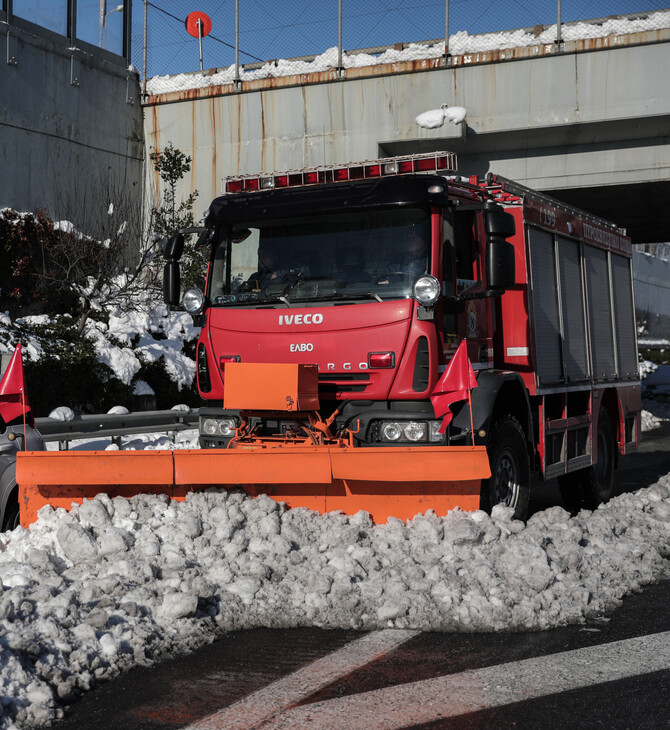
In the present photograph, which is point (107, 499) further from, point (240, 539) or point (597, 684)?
point (597, 684)

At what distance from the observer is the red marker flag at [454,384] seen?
6820 mm

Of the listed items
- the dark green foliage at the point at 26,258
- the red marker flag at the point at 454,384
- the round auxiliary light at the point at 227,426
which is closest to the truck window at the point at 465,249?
the red marker flag at the point at 454,384

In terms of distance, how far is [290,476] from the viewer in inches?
255

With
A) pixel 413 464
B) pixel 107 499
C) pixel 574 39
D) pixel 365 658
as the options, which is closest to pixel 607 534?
pixel 413 464

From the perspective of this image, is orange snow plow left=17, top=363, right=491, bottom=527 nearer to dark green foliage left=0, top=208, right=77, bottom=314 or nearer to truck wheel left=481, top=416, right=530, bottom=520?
truck wheel left=481, top=416, right=530, bottom=520

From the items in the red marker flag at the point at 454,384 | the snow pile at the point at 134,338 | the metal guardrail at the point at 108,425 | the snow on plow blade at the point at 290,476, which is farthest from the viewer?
the snow pile at the point at 134,338

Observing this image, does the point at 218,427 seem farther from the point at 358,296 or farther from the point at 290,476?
the point at 358,296

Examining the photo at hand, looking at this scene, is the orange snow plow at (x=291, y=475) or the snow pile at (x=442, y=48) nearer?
the orange snow plow at (x=291, y=475)

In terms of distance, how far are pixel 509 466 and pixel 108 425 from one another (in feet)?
21.8

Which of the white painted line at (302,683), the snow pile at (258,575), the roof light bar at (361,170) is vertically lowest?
the white painted line at (302,683)

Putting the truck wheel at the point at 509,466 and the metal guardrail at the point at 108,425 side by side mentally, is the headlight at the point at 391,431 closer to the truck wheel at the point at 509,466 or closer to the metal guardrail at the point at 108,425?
the truck wheel at the point at 509,466

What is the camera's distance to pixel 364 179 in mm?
7812

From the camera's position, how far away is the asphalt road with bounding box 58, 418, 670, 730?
4.02 m

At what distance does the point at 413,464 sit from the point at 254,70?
50.4ft
